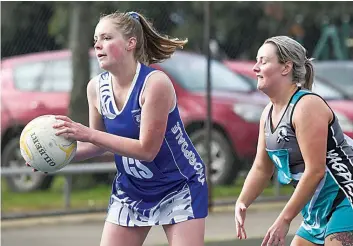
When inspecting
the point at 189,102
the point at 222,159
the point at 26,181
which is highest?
the point at 189,102

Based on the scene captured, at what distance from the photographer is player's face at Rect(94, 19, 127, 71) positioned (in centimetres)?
513

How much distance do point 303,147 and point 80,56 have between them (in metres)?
6.86

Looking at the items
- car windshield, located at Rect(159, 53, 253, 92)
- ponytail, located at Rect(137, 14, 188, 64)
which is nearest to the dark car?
car windshield, located at Rect(159, 53, 253, 92)

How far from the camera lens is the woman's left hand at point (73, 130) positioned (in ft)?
16.1

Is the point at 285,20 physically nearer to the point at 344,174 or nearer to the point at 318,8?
the point at 318,8

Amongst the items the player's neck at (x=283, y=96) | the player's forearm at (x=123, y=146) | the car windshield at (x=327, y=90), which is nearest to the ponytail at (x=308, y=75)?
the player's neck at (x=283, y=96)

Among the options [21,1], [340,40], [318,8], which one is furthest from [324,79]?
[21,1]

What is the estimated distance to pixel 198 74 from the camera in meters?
11.8

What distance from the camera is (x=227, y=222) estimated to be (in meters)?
10.2

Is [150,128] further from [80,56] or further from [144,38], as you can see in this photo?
[80,56]

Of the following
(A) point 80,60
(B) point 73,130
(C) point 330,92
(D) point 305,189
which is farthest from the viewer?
(C) point 330,92

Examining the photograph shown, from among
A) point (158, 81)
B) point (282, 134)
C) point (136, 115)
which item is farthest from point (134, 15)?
point (282, 134)

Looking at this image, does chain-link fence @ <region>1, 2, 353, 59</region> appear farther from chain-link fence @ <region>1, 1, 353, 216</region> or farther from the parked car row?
the parked car row

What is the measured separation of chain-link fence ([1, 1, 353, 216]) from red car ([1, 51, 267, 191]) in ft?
0.04
